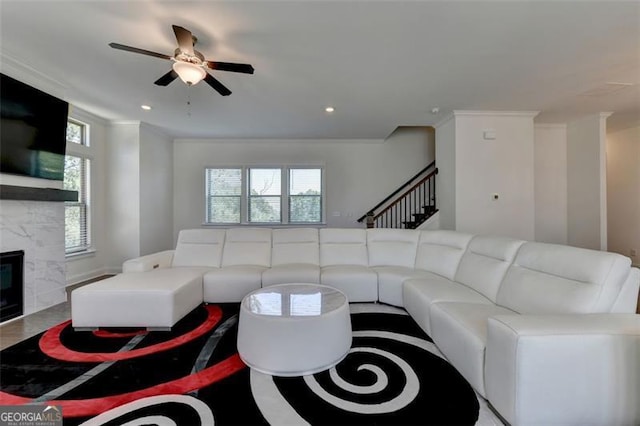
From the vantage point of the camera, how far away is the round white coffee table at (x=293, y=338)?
182cm

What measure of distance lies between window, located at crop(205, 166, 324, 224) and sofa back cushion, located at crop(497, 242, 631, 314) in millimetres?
4472

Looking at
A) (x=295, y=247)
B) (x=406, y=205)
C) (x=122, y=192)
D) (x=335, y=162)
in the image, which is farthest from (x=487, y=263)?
(x=122, y=192)

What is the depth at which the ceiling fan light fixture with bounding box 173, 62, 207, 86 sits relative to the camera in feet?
7.51

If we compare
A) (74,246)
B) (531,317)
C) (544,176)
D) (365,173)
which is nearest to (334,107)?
(365,173)

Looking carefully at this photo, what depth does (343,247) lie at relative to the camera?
3730 mm

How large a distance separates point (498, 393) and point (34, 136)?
4.96m

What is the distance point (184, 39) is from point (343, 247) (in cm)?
285

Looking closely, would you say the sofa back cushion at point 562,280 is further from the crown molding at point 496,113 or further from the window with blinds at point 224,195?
the window with blinds at point 224,195

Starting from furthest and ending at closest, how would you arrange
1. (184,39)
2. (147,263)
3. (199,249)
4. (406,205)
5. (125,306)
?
(406,205)
(199,249)
(147,263)
(125,306)
(184,39)

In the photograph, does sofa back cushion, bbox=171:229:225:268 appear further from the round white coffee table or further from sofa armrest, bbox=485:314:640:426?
sofa armrest, bbox=485:314:640:426

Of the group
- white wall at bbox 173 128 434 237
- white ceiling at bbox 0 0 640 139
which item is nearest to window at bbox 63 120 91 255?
white ceiling at bbox 0 0 640 139

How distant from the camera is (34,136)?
309cm

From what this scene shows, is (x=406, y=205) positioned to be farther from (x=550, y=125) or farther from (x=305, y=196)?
(x=550, y=125)

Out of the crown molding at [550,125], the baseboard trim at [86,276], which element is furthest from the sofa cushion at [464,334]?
the baseboard trim at [86,276]
